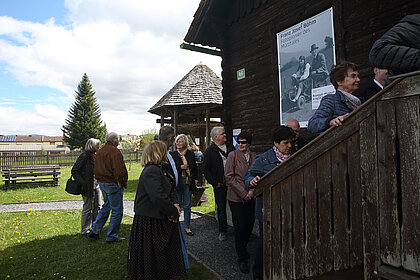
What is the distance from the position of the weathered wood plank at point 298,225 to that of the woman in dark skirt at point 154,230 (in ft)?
4.41

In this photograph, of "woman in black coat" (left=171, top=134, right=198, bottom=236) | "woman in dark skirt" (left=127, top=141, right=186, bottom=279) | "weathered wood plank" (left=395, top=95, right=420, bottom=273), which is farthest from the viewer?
"woman in black coat" (left=171, top=134, right=198, bottom=236)

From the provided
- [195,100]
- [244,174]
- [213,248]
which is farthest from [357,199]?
[195,100]

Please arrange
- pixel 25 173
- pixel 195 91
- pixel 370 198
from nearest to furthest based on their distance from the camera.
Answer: pixel 370 198
pixel 25 173
pixel 195 91

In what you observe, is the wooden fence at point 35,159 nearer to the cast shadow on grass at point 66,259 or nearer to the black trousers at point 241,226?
the cast shadow on grass at point 66,259

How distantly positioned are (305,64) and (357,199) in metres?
3.39

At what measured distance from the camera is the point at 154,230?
3146 mm

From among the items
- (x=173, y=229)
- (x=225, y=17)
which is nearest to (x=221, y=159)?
(x=173, y=229)

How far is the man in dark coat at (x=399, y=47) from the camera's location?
6.19 ft

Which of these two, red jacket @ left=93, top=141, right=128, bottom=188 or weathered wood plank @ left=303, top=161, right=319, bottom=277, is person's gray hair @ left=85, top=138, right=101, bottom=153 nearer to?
red jacket @ left=93, top=141, right=128, bottom=188

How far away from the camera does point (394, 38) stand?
1.96m

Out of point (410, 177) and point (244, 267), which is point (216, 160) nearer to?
point (244, 267)

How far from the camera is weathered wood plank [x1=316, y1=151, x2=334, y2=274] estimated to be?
7.09ft

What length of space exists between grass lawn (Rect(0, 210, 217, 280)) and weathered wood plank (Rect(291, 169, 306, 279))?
1.60 meters

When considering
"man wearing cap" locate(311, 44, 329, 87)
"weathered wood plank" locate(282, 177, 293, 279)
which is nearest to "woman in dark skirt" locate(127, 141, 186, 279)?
"weathered wood plank" locate(282, 177, 293, 279)
